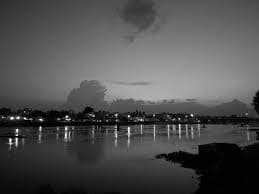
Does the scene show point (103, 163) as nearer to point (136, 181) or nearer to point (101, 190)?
point (136, 181)

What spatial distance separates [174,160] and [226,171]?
15.0m

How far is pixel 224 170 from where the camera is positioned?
24.8 m

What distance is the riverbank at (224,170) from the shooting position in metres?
19.9

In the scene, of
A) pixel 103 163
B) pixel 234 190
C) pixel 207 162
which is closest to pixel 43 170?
pixel 103 163

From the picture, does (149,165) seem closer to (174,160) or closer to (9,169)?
(174,160)

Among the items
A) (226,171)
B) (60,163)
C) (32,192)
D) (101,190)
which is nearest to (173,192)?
(226,171)

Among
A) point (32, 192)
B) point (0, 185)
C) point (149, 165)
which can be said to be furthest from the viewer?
point (149, 165)

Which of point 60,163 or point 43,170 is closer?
point 43,170

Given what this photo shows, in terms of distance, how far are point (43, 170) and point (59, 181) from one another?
7.38 metres

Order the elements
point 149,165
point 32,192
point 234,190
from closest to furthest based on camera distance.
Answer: point 234,190, point 32,192, point 149,165

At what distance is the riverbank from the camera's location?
1989cm

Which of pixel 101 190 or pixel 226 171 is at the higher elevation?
pixel 226 171

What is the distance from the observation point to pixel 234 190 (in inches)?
746

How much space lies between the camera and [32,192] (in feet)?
77.7
